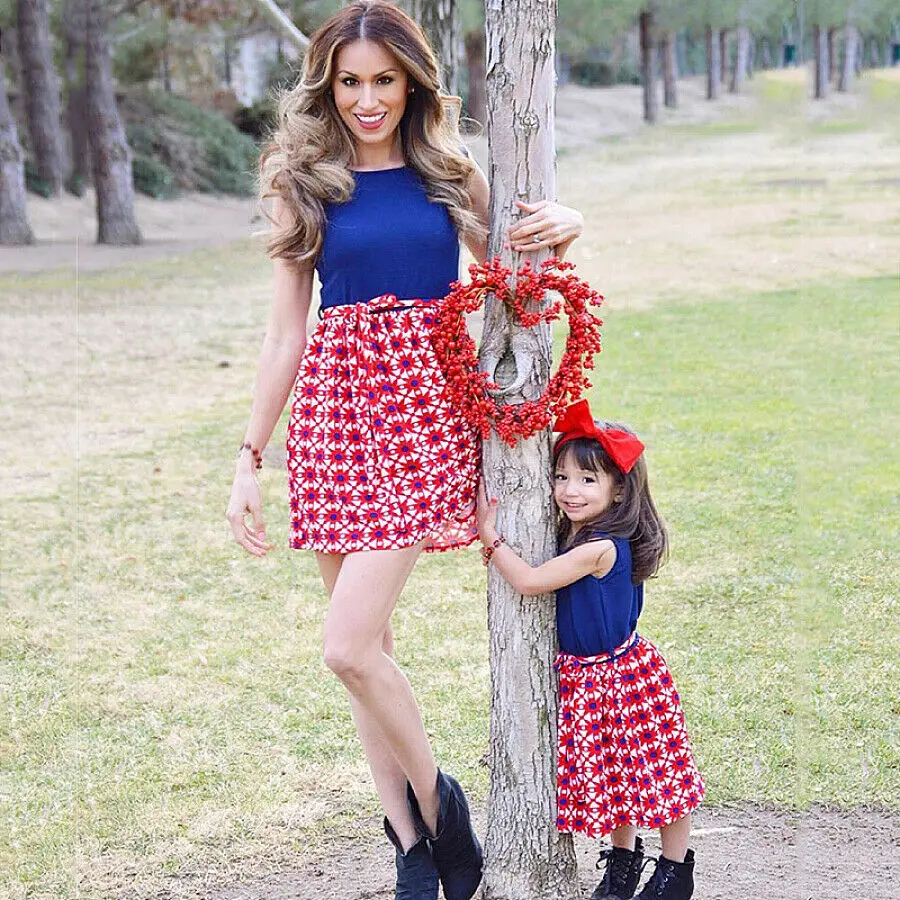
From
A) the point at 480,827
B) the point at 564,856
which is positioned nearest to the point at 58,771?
the point at 480,827

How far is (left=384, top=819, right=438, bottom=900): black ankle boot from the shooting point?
292 cm

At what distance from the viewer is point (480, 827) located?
3.46m

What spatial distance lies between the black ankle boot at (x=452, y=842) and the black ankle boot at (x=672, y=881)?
0.39 meters

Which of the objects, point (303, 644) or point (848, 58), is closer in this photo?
point (303, 644)

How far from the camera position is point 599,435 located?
280 cm

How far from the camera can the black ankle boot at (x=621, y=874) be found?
2.97 meters

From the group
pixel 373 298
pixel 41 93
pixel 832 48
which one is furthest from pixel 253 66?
pixel 373 298

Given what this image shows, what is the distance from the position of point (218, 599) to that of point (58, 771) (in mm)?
1527

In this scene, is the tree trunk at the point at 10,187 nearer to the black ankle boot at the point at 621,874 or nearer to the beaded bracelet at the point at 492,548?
the beaded bracelet at the point at 492,548

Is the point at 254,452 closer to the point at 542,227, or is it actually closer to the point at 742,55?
the point at 542,227

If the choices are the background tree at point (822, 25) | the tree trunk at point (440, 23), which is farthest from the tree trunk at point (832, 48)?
the tree trunk at point (440, 23)

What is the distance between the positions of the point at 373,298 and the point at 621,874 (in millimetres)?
1380

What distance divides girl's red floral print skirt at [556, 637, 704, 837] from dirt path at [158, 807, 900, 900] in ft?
1.12

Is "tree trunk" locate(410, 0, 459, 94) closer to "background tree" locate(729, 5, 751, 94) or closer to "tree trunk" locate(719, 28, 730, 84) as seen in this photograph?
"background tree" locate(729, 5, 751, 94)
